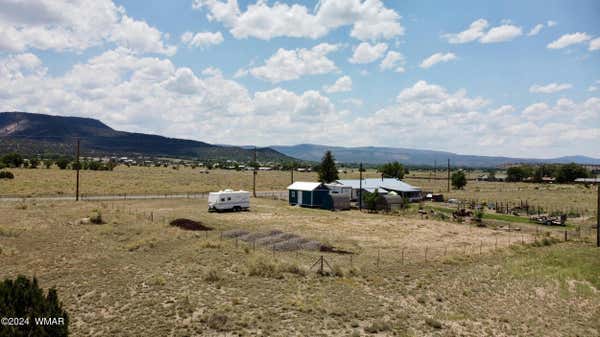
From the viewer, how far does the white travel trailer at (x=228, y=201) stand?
5200cm

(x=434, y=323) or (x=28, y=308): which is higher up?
(x=28, y=308)

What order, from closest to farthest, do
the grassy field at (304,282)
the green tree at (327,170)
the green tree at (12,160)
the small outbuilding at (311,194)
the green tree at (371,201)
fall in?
1. the grassy field at (304,282)
2. the green tree at (371,201)
3. the small outbuilding at (311,194)
4. the green tree at (327,170)
5. the green tree at (12,160)

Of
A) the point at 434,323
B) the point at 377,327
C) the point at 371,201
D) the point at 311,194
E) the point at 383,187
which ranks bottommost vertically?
the point at 434,323

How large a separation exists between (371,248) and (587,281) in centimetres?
1428

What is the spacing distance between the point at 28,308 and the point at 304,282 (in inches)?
545

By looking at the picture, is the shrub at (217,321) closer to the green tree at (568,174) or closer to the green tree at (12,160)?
the green tree at (12,160)

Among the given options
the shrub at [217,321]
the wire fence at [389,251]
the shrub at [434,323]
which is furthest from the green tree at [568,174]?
the shrub at [217,321]

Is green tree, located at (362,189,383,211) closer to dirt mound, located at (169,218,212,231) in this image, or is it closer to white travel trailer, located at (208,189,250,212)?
white travel trailer, located at (208,189,250,212)

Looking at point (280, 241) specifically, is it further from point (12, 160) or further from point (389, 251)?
point (12, 160)

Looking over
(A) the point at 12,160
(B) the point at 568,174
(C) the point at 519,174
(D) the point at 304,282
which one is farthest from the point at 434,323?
(C) the point at 519,174

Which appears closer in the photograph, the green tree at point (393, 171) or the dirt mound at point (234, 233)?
the dirt mound at point (234, 233)

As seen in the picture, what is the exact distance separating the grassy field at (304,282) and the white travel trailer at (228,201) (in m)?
12.7

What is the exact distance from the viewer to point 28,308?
1282 cm

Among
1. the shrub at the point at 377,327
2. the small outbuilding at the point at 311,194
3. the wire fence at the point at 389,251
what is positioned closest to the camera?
the shrub at the point at 377,327
